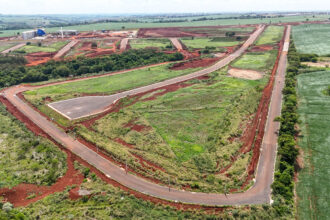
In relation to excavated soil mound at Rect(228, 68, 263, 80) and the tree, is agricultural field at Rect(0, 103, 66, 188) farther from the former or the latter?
excavated soil mound at Rect(228, 68, 263, 80)

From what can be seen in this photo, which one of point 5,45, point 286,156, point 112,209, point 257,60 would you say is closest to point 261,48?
point 257,60

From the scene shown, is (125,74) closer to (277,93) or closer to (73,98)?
(73,98)

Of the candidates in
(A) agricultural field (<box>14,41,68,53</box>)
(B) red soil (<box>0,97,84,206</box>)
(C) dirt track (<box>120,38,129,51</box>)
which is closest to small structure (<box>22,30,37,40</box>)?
(A) agricultural field (<box>14,41,68,53</box>)

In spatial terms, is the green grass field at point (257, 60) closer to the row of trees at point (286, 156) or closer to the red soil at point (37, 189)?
the row of trees at point (286, 156)

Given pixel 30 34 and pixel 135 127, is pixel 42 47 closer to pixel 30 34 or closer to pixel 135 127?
pixel 30 34

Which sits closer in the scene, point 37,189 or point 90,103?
point 37,189

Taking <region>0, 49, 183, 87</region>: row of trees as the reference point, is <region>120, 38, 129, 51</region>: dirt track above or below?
above
